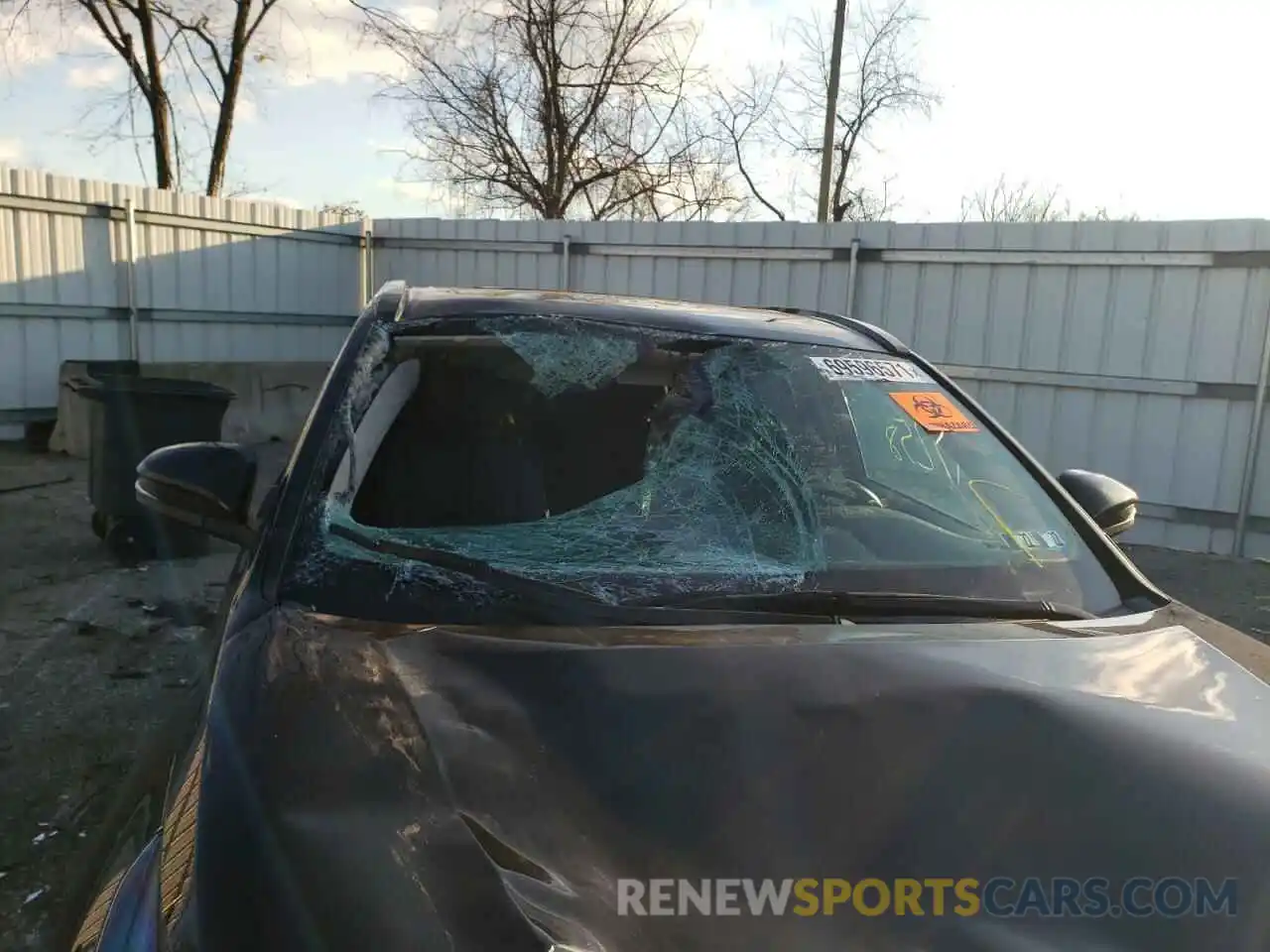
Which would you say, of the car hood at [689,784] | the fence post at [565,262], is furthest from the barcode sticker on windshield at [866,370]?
the fence post at [565,262]

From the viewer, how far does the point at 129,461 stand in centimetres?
544

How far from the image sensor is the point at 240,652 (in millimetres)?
1422

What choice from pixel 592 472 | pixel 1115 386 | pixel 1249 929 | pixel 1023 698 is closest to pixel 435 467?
pixel 592 472

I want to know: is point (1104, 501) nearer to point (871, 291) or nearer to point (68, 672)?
point (68, 672)

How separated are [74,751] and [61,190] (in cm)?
742

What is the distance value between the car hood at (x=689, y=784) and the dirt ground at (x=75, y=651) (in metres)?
1.59

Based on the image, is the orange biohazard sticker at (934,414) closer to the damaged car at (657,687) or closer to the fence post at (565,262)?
the damaged car at (657,687)

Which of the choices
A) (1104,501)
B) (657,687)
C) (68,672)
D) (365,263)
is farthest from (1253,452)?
(365,263)

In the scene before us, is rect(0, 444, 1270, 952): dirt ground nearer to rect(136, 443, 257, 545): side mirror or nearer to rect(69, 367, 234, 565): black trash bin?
rect(69, 367, 234, 565): black trash bin

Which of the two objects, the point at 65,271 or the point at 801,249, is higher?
the point at 801,249

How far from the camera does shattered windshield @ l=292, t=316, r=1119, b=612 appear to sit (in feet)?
5.84

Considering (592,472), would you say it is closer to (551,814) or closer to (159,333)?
(551,814)

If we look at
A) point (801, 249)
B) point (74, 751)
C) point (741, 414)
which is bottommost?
point (74, 751)

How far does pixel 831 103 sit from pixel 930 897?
15.1m
